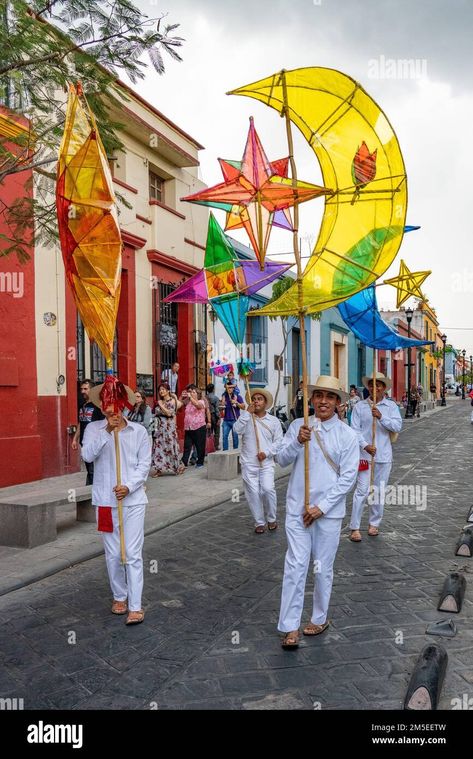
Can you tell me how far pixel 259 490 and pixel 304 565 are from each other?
3.35m

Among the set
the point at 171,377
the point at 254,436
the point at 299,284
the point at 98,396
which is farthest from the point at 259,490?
the point at 171,377

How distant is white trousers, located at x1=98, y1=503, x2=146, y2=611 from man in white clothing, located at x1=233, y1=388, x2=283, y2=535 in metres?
2.84

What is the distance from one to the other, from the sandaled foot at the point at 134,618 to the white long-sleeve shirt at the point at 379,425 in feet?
12.0

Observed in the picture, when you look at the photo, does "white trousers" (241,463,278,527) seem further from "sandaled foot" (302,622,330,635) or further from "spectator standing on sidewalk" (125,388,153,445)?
"sandaled foot" (302,622,330,635)

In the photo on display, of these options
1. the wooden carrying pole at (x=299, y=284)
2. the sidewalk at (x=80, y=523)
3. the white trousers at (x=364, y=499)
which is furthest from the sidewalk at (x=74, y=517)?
the wooden carrying pole at (x=299, y=284)

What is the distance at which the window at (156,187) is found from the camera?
15633 millimetres

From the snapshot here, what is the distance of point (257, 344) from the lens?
2044 centimetres

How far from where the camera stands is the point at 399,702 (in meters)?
3.53

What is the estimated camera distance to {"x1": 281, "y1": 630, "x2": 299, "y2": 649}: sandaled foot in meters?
4.23

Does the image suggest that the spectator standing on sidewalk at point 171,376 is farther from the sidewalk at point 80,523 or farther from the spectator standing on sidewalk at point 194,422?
the sidewalk at point 80,523

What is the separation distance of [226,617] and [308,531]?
105 centimetres

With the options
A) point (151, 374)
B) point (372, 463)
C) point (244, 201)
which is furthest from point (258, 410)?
point (151, 374)

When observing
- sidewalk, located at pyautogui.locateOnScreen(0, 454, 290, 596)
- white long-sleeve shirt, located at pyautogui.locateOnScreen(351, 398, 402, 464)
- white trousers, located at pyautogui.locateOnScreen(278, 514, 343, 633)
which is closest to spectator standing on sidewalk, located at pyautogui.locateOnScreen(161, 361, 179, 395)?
sidewalk, located at pyautogui.locateOnScreen(0, 454, 290, 596)
